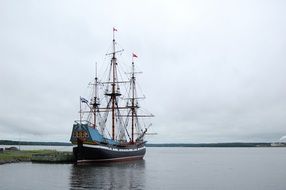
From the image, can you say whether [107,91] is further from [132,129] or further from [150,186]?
[150,186]

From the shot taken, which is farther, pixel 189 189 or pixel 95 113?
pixel 95 113

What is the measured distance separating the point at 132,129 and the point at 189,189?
6224 cm

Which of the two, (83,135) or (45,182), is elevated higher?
(83,135)

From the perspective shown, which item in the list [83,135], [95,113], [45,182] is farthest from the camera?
[95,113]

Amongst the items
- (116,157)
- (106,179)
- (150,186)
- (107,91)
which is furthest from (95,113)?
(150,186)

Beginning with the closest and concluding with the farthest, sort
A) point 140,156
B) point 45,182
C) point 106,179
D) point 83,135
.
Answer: point 45,182, point 106,179, point 83,135, point 140,156

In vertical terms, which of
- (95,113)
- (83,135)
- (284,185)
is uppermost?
(95,113)

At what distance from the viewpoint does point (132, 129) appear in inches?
4262

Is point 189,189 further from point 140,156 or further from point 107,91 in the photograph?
point 140,156

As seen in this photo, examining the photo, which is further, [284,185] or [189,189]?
[284,185]

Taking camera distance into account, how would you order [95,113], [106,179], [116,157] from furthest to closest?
[95,113], [116,157], [106,179]

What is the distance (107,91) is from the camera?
95375 mm

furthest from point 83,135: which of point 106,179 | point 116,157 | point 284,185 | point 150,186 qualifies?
point 284,185

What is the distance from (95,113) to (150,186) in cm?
4846
